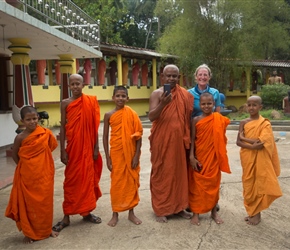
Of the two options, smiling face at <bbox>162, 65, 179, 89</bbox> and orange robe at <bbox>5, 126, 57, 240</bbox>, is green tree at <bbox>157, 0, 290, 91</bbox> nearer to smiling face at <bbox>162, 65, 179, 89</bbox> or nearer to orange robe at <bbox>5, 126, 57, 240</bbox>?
smiling face at <bbox>162, 65, 179, 89</bbox>

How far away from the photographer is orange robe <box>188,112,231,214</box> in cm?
358

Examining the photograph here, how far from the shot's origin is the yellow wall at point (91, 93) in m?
13.7

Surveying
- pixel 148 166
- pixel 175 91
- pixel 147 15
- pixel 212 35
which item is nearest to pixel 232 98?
pixel 212 35

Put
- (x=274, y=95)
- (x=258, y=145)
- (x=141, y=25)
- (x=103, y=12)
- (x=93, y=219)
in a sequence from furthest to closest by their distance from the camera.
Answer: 1. (x=141, y=25)
2. (x=103, y=12)
3. (x=274, y=95)
4. (x=93, y=219)
5. (x=258, y=145)

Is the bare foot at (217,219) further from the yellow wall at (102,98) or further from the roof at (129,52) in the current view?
the roof at (129,52)

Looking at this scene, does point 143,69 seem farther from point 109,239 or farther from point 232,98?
point 109,239

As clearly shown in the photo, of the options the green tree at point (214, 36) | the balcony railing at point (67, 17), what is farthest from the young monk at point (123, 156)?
the green tree at point (214, 36)

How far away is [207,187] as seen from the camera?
11.8ft

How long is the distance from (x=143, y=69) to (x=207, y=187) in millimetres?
17274

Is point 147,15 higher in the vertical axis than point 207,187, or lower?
higher

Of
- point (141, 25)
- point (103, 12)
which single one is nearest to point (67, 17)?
point (103, 12)

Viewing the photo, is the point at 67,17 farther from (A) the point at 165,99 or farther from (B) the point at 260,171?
(B) the point at 260,171

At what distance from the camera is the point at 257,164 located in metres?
3.58

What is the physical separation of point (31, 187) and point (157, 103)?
1448 mm
